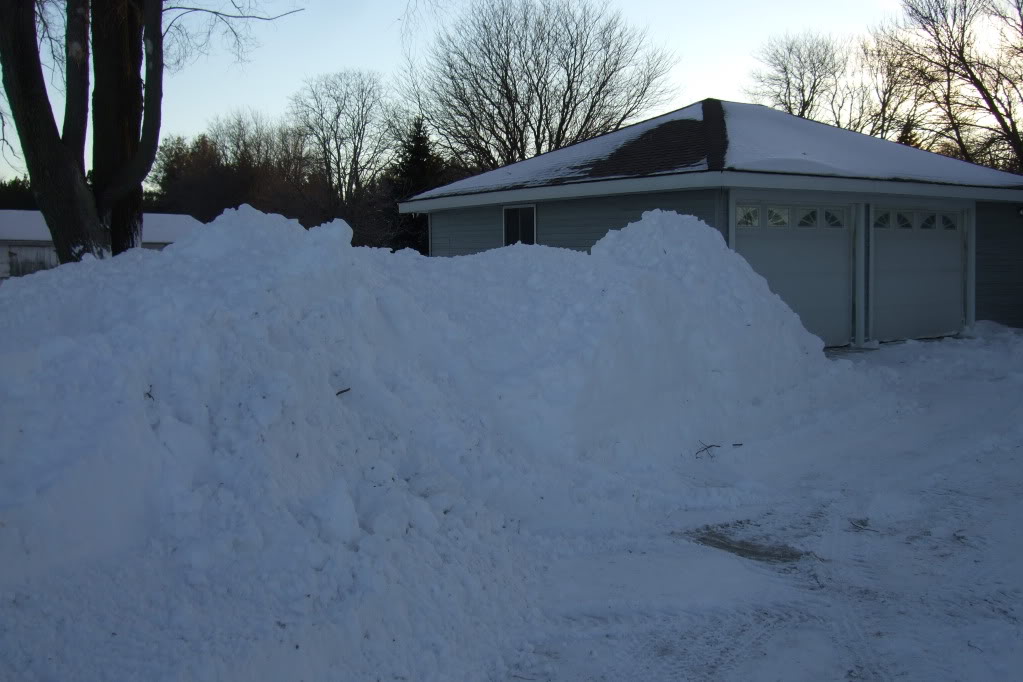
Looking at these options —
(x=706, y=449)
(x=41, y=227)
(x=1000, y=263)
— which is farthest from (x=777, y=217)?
(x=41, y=227)

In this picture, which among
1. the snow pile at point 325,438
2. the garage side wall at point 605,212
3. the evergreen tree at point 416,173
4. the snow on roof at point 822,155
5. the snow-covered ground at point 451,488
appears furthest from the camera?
the evergreen tree at point 416,173

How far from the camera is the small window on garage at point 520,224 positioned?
16469 mm

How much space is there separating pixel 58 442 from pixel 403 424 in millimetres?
2536

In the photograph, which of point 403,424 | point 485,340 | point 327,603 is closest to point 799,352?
point 485,340

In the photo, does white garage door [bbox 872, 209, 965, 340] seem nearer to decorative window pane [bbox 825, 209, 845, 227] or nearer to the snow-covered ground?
decorative window pane [bbox 825, 209, 845, 227]

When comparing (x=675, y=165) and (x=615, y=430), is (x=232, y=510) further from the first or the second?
(x=675, y=165)

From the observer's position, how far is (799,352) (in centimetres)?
972

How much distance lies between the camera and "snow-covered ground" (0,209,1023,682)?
3953mm

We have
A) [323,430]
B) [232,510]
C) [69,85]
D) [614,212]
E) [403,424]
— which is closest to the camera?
[232,510]

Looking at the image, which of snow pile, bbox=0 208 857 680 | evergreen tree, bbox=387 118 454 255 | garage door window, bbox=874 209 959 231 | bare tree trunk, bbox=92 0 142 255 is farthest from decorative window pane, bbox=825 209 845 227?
evergreen tree, bbox=387 118 454 255

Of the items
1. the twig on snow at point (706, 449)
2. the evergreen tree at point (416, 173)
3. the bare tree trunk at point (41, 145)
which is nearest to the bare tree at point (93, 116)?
the bare tree trunk at point (41, 145)

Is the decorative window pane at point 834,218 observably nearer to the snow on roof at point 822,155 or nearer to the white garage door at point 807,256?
the white garage door at point 807,256

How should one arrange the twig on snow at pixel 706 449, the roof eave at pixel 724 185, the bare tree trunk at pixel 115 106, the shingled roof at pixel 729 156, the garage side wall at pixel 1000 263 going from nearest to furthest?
the twig on snow at pixel 706 449, the bare tree trunk at pixel 115 106, the roof eave at pixel 724 185, the shingled roof at pixel 729 156, the garage side wall at pixel 1000 263

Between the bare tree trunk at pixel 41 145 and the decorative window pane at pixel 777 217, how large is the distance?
32.1ft
